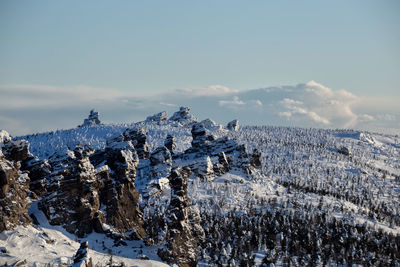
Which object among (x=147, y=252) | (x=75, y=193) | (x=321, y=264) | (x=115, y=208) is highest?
(x=75, y=193)

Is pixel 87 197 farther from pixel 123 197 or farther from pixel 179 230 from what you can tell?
pixel 179 230

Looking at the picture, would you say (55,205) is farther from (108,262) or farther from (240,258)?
(240,258)

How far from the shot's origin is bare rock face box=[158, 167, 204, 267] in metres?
110

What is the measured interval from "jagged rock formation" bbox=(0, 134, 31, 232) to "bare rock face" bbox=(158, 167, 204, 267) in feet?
129

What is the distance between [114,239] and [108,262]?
17.6m

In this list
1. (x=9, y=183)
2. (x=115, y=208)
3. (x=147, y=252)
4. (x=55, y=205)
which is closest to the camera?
(x=9, y=183)

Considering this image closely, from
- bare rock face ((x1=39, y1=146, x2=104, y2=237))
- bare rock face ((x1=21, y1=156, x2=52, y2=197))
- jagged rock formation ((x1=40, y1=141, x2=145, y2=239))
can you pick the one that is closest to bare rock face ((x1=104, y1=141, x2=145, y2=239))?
jagged rock formation ((x1=40, y1=141, x2=145, y2=239))

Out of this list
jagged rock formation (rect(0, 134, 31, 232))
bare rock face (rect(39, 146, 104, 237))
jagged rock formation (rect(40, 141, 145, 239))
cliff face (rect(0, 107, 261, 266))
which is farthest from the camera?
jagged rock formation (rect(40, 141, 145, 239))

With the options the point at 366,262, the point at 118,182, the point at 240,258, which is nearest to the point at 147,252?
the point at 118,182

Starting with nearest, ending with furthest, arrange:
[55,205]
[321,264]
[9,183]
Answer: [9,183] → [55,205] → [321,264]

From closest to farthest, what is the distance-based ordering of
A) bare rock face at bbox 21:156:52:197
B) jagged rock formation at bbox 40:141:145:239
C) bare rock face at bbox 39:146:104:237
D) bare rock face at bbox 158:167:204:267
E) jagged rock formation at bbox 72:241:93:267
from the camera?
jagged rock formation at bbox 72:241:93:267
bare rock face at bbox 39:146:104:237
jagged rock formation at bbox 40:141:145:239
bare rock face at bbox 158:167:204:267
bare rock face at bbox 21:156:52:197

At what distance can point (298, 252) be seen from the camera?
7156 inches

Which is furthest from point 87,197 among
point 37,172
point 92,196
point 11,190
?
point 11,190

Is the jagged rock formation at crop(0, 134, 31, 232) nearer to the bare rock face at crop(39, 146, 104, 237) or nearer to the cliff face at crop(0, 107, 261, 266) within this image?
the cliff face at crop(0, 107, 261, 266)
